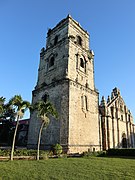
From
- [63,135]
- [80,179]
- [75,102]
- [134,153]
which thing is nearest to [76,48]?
[75,102]

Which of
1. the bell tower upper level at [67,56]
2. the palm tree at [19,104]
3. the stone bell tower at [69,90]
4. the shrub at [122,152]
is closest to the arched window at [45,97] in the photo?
the stone bell tower at [69,90]

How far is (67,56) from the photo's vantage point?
24.5 m

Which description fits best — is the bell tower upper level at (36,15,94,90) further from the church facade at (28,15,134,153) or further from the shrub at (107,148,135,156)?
the shrub at (107,148,135,156)

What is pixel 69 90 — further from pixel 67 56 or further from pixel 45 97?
pixel 67 56

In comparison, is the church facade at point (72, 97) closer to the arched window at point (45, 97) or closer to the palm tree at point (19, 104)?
the arched window at point (45, 97)

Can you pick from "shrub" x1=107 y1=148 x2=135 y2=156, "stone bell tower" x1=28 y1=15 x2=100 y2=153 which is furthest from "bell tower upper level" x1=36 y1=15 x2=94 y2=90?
"shrub" x1=107 y1=148 x2=135 y2=156

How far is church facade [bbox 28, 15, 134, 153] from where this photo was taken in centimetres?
2058

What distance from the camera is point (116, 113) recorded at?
1324 inches

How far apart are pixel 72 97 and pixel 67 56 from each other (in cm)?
711

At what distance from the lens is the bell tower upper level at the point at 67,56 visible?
80.4 feet

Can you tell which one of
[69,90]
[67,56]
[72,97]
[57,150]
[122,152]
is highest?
[67,56]

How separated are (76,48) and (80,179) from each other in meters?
22.4

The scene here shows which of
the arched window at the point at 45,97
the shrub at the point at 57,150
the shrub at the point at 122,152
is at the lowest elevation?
the shrub at the point at 122,152

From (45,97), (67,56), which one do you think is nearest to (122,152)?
(45,97)
